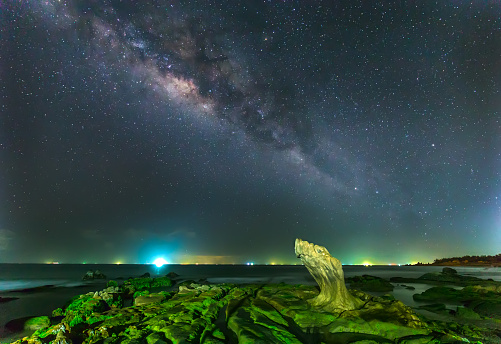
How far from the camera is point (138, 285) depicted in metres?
39.7

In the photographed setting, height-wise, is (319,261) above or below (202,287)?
above

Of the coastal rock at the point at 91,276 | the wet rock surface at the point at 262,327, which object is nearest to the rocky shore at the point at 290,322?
the wet rock surface at the point at 262,327

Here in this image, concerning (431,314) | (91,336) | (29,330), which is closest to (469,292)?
(431,314)

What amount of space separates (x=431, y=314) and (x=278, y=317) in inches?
526

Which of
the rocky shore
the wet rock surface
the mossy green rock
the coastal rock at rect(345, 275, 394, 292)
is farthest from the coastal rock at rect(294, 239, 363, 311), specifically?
the coastal rock at rect(345, 275, 394, 292)

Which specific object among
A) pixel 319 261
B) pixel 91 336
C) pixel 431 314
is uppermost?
pixel 319 261

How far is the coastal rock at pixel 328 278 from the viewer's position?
16.5m

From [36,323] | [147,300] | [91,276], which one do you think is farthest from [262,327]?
[91,276]

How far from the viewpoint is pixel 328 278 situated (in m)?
17.6

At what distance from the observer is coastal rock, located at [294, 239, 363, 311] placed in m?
16.5

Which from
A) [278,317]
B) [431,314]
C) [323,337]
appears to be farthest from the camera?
[431,314]

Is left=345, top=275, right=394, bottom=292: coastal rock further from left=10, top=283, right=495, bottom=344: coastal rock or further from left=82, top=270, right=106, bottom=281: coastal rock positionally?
left=82, top=270, right=106, bottom=281: coastal rock

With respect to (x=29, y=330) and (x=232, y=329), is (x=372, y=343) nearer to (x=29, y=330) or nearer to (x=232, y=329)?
(x=232, y=329)

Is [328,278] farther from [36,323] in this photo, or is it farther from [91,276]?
[91,276]
